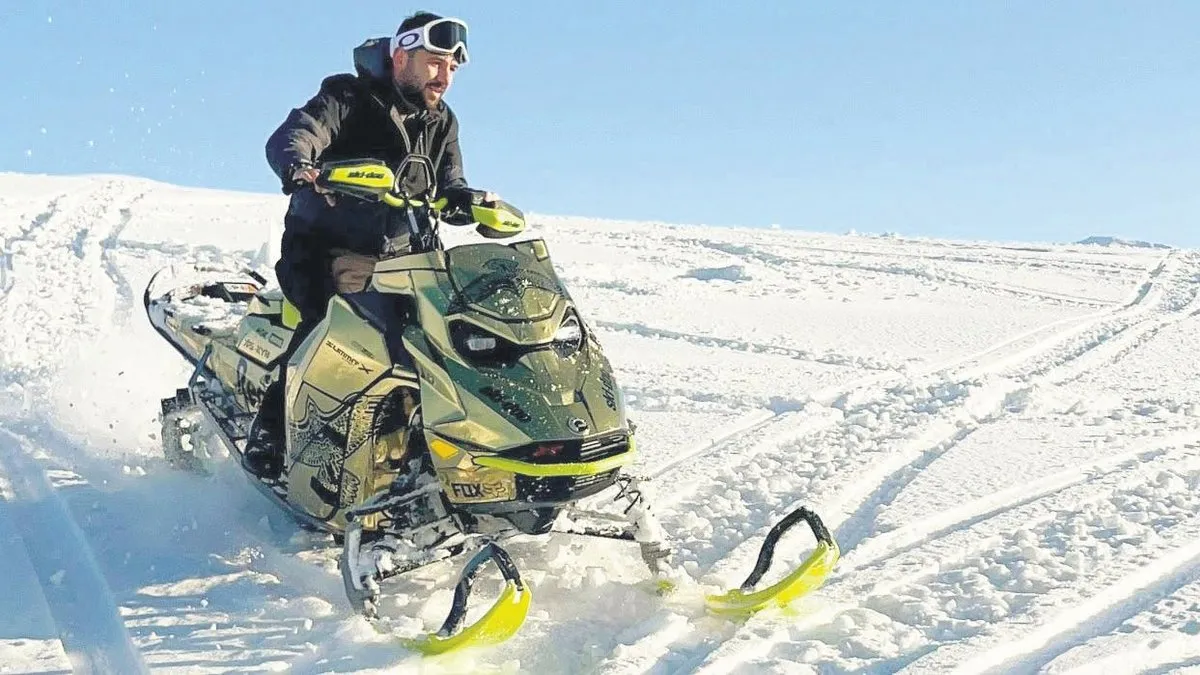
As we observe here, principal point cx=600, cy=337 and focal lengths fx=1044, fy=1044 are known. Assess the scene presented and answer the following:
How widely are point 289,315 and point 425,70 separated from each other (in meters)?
1.14

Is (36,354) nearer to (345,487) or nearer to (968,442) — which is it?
(345,487)

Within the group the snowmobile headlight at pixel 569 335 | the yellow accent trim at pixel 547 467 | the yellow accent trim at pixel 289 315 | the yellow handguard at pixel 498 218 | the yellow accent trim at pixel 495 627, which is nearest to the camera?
the yellow accent trim at pixel 495 627

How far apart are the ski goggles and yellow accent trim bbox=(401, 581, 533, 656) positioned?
1882mm

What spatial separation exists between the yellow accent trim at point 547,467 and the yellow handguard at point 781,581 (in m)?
0.60

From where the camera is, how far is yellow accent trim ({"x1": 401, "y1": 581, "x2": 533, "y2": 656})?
284 cm

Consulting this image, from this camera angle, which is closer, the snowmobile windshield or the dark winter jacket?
the snowmobile windshield

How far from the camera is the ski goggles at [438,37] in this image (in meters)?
3.62

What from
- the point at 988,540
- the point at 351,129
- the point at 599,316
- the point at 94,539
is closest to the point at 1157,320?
the point at 599,316

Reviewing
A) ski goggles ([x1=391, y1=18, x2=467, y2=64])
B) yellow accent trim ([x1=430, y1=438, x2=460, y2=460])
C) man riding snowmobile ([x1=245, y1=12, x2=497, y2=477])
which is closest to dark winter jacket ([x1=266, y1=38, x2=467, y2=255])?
man riding snowmobile ([x1=245, y1=12, x2=497, y2=477])

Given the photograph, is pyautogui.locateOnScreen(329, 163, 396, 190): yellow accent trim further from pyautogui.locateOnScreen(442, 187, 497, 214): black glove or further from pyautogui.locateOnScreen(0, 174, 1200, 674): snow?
pyautogui.locateOnScreen(0, 174, 1200, 674): snow

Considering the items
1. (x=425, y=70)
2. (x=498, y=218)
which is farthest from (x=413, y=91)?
(x=498, y=218)

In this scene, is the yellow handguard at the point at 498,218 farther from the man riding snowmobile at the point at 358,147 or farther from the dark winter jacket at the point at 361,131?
the dark winter jacket at the point at 361,131

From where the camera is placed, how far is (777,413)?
19.7ft

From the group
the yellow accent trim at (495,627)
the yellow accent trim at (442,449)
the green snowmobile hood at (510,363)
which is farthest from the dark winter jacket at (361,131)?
the yellow accent trim at (495,627)
